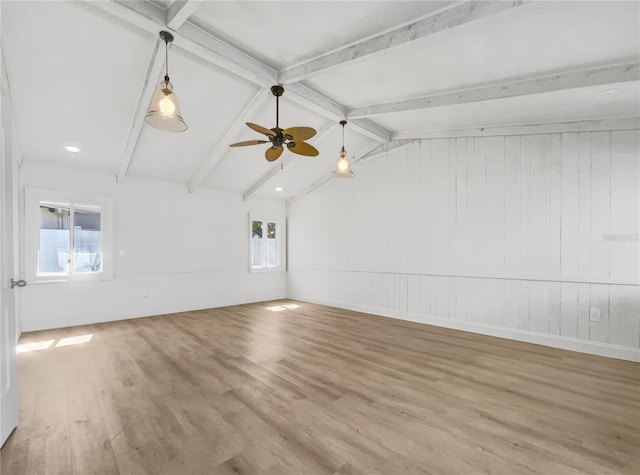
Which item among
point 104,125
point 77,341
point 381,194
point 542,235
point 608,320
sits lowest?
point 77,341

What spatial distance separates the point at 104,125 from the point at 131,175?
173 centimetres

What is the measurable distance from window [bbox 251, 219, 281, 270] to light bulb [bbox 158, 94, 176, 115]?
203 inches

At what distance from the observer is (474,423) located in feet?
7.40

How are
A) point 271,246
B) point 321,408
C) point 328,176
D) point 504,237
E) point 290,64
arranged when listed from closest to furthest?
1. point 321,408
2. point 290,64
3. point 504,237
4. point 328,176
5. point 271,246

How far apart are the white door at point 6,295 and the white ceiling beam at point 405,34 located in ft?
8.80

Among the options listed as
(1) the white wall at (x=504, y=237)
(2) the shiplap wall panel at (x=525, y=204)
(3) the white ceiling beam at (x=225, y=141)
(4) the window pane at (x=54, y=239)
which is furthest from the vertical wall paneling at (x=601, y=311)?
(4) the window pane at (x=54, y=239)

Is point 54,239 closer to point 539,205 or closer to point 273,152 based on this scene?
point 273,152

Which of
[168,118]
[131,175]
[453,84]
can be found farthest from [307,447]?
[131,175]

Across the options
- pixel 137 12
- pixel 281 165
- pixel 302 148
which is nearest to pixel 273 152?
pixel 302 148

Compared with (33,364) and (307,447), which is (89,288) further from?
(307,447)

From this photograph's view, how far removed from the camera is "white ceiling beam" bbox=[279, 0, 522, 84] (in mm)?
2295

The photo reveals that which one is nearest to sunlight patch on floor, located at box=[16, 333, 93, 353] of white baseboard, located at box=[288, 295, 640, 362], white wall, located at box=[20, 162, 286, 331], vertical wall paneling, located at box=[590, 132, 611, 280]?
white wall, located at box=[20, 162, 286, 331]

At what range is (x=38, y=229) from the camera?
486cm

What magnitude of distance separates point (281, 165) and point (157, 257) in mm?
3138
